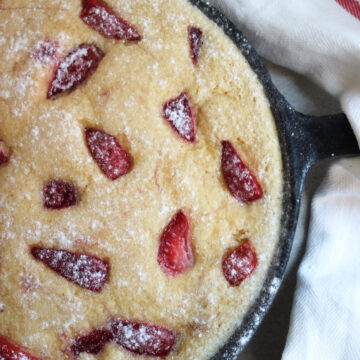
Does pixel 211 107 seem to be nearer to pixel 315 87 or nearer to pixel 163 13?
pixel 163 13

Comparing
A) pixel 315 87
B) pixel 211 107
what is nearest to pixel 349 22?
pixel 315 87

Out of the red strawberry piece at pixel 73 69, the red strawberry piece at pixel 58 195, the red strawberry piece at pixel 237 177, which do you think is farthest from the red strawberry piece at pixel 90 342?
the red strawberry piece at pixel 73 69

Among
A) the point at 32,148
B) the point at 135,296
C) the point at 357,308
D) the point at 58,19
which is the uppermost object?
the point at 58,19

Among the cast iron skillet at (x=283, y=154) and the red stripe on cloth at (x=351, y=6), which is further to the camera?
the red stripe on cloth at (x=351, y=6)

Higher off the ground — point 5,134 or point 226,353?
point 5,134

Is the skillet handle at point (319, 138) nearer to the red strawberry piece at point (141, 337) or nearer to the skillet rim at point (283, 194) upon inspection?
the skillet rim at point (283, 194)
